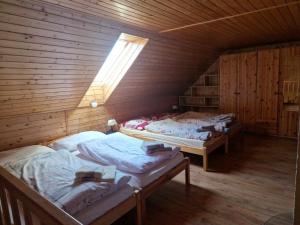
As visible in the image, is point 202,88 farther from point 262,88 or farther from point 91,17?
point 91,17

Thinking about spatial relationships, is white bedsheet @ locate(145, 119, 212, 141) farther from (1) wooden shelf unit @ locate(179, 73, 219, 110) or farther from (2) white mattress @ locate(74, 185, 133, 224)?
(1) wooden shelf unit @ locate(179, 73, 219, 110)

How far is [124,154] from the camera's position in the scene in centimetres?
260

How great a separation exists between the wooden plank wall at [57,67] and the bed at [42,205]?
76 cm

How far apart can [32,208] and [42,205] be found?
0.13m

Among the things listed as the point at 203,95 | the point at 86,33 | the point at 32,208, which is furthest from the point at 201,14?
the point at 203,95

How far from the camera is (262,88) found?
4.92 meters

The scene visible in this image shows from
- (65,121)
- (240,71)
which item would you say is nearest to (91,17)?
(65,121)

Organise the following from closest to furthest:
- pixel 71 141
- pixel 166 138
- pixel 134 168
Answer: pixel 134 168 → pixel 71 141 → pixel 166 138

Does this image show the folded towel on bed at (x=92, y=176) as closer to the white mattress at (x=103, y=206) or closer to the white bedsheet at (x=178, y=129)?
the white mattress at (x=103, y=206)

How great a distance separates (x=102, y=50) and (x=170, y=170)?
1.88 metres

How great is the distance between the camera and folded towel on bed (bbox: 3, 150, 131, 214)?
1675 millimetres

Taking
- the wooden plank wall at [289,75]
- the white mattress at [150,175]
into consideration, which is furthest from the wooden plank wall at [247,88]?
the white mattress at [150,175]

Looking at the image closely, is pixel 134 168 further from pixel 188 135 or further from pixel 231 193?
pixel 188 135

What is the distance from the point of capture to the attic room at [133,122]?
1919mm
